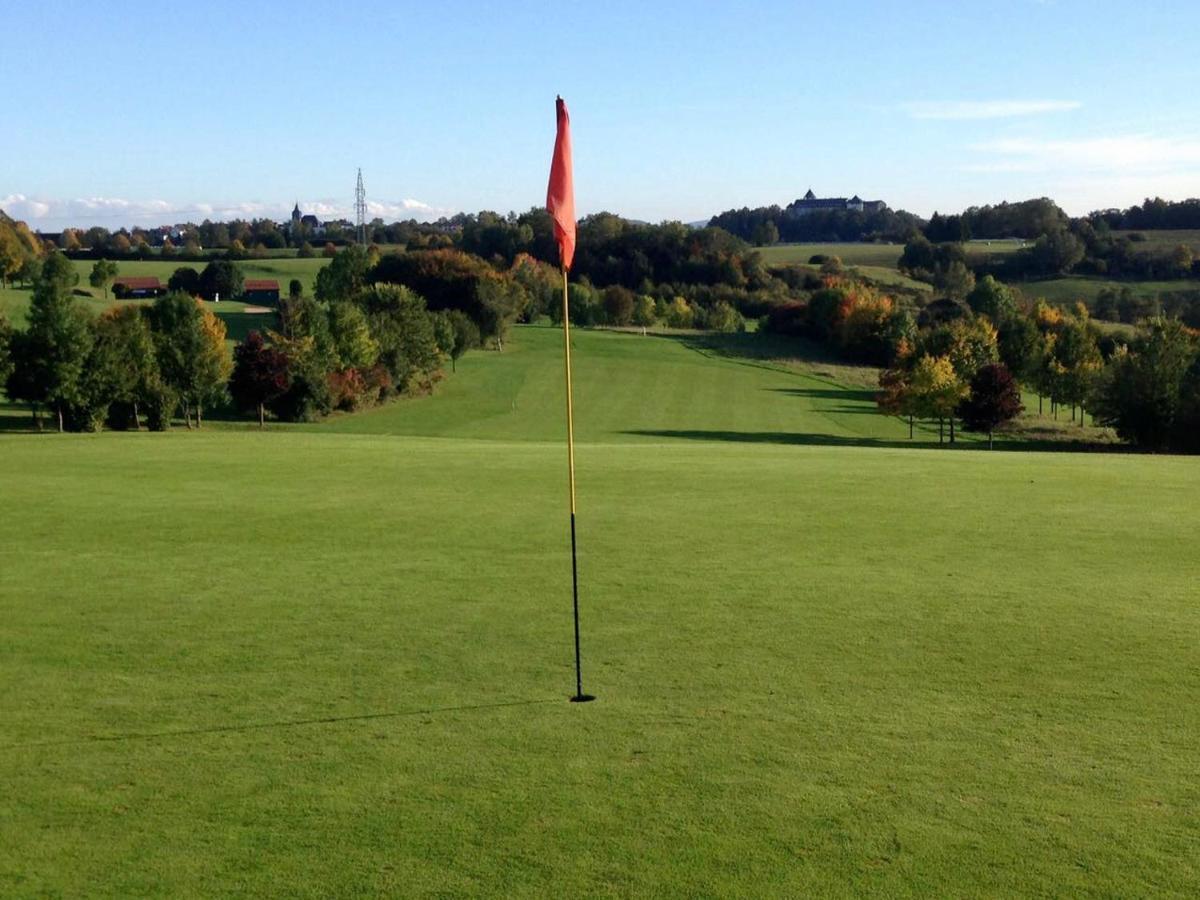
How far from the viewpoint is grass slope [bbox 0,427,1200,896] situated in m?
7.77

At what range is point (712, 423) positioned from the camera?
2766 inches

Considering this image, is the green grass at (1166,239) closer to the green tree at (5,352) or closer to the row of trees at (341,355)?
the row of trees at (341,355)

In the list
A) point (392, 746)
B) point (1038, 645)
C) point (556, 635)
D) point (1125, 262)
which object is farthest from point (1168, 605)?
point (1125, 262)

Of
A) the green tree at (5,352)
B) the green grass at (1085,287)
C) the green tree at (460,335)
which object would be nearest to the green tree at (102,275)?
the green tree at (460,335)

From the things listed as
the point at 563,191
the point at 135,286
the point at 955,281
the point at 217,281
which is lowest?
the point at 563,191

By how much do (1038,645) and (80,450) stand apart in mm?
27481

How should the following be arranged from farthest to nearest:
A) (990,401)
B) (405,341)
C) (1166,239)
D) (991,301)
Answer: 1. (1166,239)
2. (991,301)
3. (405,341)
4. (990,401)

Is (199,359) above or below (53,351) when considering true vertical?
below

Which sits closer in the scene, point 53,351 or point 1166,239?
point 53,351

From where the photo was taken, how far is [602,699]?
36.2 ft

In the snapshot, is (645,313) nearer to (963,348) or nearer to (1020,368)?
(1020,368)

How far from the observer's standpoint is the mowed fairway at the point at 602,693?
306 inches

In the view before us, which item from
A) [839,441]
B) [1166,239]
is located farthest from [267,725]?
[1166,239]

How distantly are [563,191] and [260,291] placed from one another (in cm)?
14251
